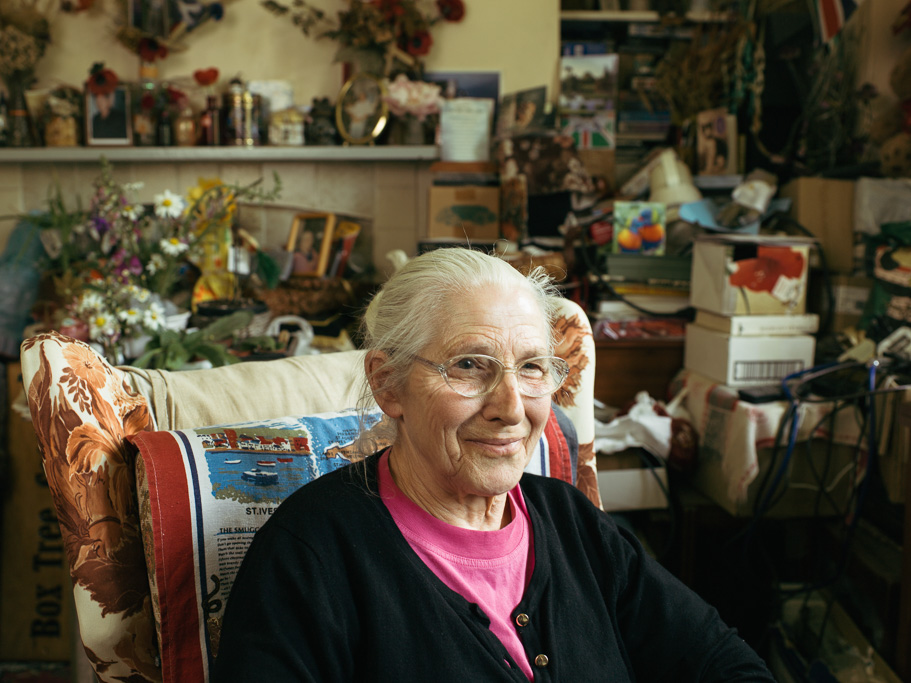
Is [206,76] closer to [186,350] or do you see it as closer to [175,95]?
[175,95]

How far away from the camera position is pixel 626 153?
10.2 feet

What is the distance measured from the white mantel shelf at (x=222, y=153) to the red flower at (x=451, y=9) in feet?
1.74

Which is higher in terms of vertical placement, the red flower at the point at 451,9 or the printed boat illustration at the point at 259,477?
the red flower at the point at 451,9

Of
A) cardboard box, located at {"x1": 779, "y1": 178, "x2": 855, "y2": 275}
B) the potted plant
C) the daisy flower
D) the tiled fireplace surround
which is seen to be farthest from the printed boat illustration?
the tiled fireplace surround

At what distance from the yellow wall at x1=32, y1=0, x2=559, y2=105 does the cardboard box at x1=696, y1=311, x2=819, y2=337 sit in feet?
4.67

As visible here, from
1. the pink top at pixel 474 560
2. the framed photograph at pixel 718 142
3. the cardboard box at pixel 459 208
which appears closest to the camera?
the pink top at pixel 474 560

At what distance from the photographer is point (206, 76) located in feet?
9.90

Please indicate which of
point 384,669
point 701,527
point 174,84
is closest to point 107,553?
point 384,669

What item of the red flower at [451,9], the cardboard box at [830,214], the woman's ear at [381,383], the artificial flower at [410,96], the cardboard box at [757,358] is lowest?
the cardboard box at [757,358]

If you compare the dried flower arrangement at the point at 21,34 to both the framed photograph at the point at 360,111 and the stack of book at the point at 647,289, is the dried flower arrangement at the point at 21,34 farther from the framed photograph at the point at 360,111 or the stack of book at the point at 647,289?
the stack of book at the point at 647,289

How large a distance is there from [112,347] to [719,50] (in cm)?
236

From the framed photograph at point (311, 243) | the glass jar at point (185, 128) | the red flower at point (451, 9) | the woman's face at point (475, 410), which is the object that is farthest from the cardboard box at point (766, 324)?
the glass jar at point (185, 128)

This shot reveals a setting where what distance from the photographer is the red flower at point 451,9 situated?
3.03 m

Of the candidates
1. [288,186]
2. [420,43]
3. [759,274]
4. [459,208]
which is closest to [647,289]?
[759,274]
